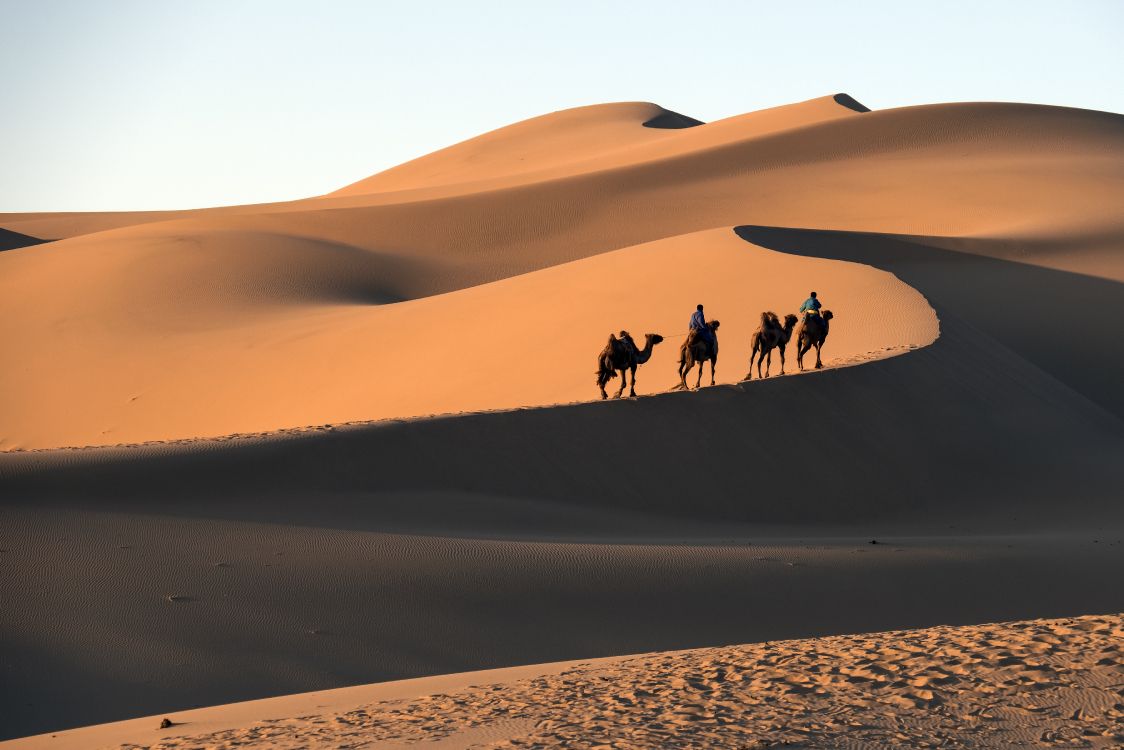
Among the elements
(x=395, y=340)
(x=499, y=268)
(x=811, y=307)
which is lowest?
(x=395, y=340)

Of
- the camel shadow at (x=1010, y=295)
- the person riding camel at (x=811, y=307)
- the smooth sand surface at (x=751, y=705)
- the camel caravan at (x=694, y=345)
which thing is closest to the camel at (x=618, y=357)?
the camel caravan at (x=694, y=345)

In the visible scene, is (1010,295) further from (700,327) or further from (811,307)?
(700,327)

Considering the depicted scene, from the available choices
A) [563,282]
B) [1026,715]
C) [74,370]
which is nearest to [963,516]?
[1026,715]

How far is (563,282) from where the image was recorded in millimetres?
36812

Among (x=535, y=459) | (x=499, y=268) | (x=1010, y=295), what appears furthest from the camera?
(x=499, y=268)

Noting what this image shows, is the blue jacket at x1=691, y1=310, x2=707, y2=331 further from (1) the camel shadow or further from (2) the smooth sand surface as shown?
(1) the camel shadow

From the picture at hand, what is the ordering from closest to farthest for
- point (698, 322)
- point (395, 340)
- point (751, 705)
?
1. point (751, 705)
2. point (698, 322)
3. point (395, 340)

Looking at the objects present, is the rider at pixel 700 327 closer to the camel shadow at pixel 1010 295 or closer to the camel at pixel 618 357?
the camel at pixel 618 357

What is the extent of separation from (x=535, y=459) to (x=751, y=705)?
31.3ft

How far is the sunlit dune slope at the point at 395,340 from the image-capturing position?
29578 mm

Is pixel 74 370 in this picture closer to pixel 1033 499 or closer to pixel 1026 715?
pixel 1033 499

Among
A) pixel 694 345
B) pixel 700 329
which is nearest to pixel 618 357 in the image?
pixel 694 345

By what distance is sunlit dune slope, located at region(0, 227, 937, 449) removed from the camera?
29.6 metres

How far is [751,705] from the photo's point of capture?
878 centimetres
